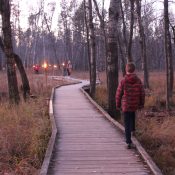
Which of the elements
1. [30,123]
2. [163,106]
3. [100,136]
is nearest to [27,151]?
[100,136]

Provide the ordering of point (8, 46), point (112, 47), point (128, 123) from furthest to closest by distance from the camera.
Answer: point (8, 46), point (112, 47), point (128, 123)

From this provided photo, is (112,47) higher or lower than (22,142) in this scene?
higher

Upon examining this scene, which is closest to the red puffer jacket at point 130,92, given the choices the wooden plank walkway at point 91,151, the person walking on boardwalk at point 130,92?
the person walking on boardwalk at point 130,92

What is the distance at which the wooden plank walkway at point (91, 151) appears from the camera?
338 inches

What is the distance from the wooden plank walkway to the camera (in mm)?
8594

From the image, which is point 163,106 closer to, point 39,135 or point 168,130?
point 168,130

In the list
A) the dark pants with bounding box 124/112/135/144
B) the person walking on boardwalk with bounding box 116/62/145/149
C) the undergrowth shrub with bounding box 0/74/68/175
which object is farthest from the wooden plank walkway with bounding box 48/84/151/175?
the person walking on boardwalk with bounding box 116/62/145/149

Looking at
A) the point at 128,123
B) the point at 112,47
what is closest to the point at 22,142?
the point at 128,123

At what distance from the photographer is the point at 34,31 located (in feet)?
305

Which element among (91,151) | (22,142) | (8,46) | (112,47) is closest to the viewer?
(91,151)

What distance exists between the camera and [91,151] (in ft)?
33.2

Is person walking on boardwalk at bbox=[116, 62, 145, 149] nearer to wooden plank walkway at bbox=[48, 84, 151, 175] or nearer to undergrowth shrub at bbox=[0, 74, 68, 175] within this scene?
wooden plank walkway at bbox=[48, 84, 151, 175]

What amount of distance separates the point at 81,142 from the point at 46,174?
3041mm

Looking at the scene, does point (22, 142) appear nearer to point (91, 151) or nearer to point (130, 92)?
point (91, 151)
